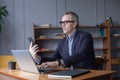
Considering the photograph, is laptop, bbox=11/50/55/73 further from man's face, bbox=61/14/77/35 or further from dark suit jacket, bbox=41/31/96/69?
man's face, bbox=61/14/77/35

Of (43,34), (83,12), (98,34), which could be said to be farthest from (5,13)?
(98,34)

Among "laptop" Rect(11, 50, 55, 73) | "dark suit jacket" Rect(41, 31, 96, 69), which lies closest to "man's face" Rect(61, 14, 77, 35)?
"dark suit jacket" Rect(41, 31, 96, 69)

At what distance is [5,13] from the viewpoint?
4.80 meters

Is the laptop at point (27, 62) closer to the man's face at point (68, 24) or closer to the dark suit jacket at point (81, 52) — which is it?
the dark suit jacket at point (81, 52)

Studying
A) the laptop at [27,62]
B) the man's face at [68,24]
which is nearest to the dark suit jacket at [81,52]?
the man's face at [68,24]

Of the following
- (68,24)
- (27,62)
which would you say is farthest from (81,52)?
(27,62)

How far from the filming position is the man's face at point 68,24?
2584 millimetres

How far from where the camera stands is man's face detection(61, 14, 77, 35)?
2584 millimetres

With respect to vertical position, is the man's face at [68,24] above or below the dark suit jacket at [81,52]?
above

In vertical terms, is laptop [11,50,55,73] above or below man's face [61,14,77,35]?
below

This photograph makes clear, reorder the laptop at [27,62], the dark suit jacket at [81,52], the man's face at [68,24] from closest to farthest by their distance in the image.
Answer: the laptop at [27,62] < the dark suit jacket at [81,52] < the man's face at [68,24]

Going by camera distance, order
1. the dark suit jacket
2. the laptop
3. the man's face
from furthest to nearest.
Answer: the man's face, the dark suit jacket, the laptop

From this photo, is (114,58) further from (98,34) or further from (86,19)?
(86,19)

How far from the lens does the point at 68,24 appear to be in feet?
8.53
